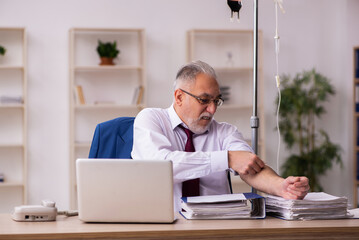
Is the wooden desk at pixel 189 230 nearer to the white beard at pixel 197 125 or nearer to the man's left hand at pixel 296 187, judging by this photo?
the man's left hand at pixel 296 187

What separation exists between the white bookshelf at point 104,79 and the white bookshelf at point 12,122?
509 millimetres

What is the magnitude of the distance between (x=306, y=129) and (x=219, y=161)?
357cm

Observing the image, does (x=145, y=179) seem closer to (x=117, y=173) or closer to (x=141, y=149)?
(x=117, y=173)

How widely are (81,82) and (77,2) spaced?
0.79 metres

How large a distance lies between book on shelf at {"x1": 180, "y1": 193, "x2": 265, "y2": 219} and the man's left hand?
16cm

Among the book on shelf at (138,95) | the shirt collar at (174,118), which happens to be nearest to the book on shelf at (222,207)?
the shirt collar at (174,118)

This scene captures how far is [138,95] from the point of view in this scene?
5125 mm

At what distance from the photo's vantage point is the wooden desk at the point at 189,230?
1.57 metres

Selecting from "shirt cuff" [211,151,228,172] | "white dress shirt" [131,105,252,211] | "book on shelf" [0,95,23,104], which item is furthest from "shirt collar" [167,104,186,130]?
"book on shelf" [0,95,23,104]

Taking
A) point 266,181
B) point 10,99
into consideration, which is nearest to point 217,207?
point 266,181

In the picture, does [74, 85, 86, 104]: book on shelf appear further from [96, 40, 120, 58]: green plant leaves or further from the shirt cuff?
the shirt cuff

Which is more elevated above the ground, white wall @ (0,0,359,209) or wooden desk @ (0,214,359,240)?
white wall @ (0,0,359,209)

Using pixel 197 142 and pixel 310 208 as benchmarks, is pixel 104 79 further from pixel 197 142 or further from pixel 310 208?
pixel 310 208

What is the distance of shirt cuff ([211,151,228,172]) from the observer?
209 centimetres
